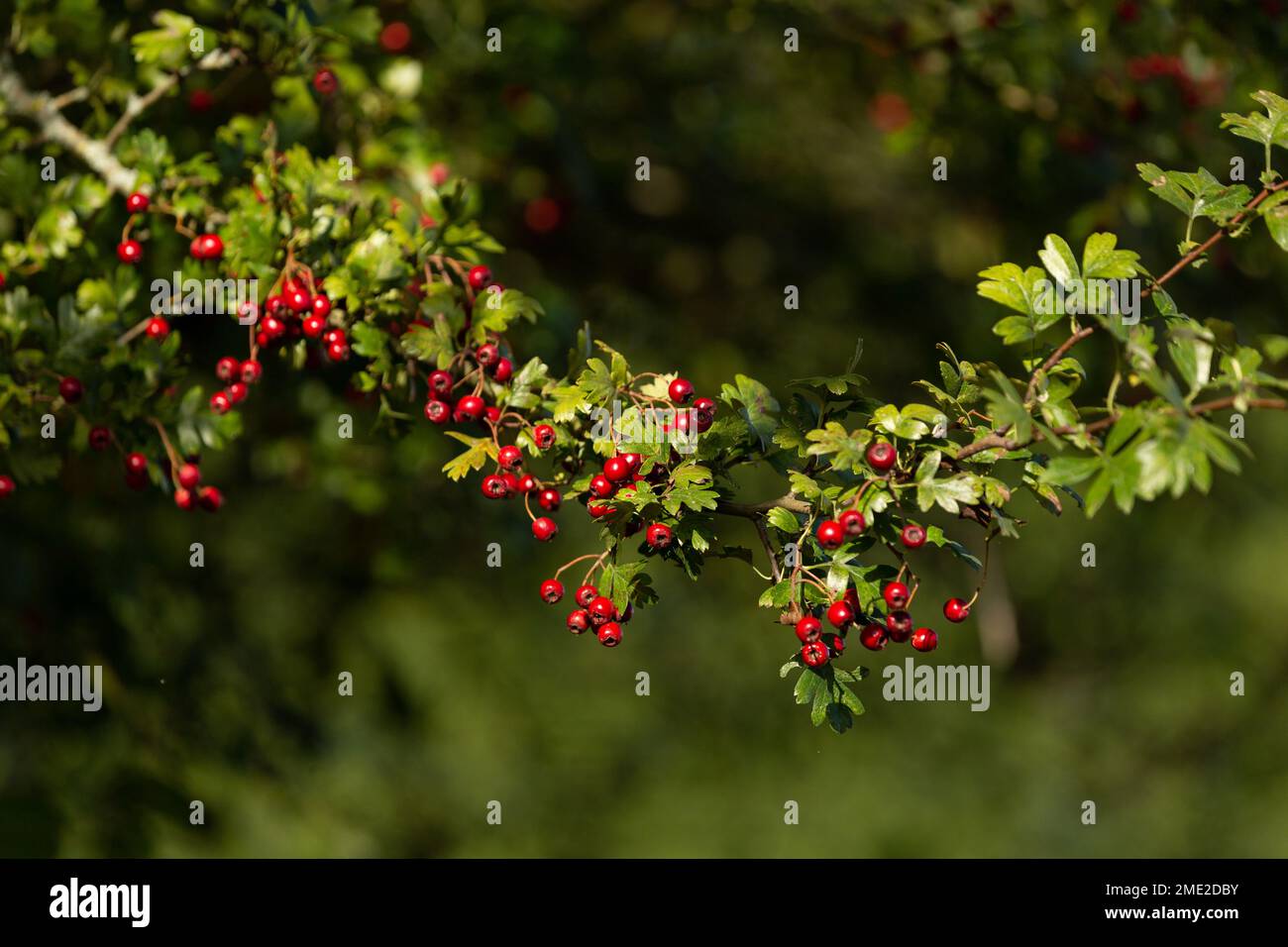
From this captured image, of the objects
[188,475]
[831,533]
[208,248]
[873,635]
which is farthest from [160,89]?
[873,635]

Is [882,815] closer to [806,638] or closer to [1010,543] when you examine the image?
[1010,543]

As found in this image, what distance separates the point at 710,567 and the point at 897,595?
442cm

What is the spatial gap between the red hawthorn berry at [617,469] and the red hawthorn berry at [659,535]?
86mm

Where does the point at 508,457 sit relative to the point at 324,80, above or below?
below

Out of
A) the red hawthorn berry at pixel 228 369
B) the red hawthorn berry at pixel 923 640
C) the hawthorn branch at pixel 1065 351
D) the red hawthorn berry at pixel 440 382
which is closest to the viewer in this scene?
the hawthorn branch at pixel 1065 351

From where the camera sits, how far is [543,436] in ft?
6.11

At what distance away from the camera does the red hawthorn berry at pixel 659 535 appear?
5.82 ft

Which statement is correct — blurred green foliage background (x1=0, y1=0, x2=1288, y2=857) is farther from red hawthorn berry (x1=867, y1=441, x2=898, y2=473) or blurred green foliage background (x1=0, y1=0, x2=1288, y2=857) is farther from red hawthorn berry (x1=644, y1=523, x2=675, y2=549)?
→ red hawthorn berry (x1=867, y1=441, x2=898, y2=473)

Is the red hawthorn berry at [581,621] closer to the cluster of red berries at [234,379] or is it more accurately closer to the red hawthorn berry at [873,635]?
the red hawthorn berry at [873,635]

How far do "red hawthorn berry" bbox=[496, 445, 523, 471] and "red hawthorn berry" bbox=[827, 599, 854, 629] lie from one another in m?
0.52

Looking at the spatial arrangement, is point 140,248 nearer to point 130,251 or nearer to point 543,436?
point 130,251

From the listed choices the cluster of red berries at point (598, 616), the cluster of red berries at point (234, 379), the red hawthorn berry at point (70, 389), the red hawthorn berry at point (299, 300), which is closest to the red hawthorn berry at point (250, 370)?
the cluster of red berries at point (234, 379)
